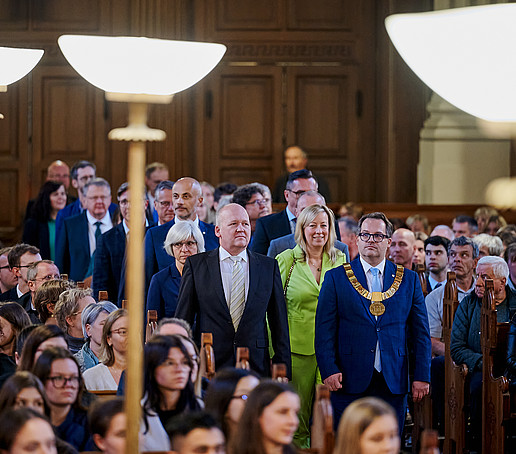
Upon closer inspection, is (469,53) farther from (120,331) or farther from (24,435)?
(120,331)

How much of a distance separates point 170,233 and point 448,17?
4681 mm

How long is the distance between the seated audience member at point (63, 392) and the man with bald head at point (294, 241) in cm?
235

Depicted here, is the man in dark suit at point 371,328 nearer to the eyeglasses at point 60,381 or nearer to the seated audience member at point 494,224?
the eyeglasses at point 60,381

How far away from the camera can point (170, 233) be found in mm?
5953

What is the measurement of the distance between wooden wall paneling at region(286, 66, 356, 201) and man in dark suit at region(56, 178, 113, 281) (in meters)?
3.98

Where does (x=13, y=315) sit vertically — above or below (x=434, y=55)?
below

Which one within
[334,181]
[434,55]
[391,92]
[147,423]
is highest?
[391,92]

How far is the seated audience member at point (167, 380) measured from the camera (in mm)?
3912

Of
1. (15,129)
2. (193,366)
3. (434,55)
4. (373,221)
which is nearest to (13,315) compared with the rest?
(193,366)

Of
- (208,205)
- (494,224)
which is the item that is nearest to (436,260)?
(494,224)

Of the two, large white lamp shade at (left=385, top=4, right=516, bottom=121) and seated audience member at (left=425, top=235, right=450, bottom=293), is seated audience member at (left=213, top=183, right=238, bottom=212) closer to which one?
seated audience member at (left=425, top=235, right=450, bottom=293)

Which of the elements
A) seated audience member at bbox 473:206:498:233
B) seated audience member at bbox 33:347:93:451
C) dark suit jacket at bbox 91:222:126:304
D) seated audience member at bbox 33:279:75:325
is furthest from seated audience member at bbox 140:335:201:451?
seated audience member at bbox 473:206:498:233

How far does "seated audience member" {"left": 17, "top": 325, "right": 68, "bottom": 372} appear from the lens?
4.21m

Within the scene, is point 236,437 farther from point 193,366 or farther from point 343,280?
point 343,280
